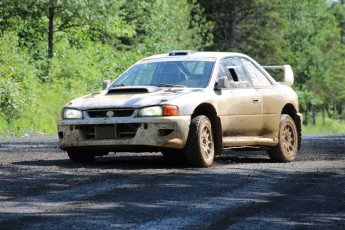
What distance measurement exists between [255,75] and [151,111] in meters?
2.77

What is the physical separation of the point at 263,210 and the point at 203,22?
219ft

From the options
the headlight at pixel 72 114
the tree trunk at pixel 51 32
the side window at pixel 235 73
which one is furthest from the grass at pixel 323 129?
the headlight at pixel 72 114

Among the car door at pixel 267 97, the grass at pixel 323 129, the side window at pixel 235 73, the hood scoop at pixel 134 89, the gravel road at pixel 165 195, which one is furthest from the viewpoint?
the grass at pixel 323 129

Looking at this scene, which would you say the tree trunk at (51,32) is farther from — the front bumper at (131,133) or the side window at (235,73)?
the front bumper at (131,133)

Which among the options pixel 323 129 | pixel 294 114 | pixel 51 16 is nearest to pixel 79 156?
pixel 294 114

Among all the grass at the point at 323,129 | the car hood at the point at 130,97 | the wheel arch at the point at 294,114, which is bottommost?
the grass at the point at 323,129

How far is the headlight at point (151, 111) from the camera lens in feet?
37.6

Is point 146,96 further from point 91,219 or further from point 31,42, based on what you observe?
point 31,42

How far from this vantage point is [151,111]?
452 inches

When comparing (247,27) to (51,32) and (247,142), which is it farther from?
(247,142)

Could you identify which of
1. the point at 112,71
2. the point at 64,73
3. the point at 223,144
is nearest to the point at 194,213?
the point at 223,144

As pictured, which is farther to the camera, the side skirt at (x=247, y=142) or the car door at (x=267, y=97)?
the car door at (x=267, y=97)

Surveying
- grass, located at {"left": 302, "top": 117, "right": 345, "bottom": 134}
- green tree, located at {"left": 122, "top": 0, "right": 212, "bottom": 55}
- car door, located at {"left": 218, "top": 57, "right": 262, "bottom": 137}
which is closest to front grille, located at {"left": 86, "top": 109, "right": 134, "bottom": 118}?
car door, located at {"left": 218, "top": 57, "right": 262, "bottom": 137}

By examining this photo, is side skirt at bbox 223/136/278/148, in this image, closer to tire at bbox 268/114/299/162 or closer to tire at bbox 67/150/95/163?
tire at bbox 268/114/299/162
